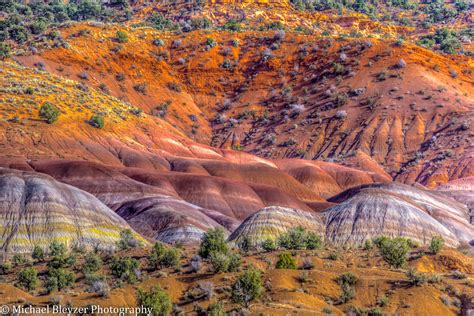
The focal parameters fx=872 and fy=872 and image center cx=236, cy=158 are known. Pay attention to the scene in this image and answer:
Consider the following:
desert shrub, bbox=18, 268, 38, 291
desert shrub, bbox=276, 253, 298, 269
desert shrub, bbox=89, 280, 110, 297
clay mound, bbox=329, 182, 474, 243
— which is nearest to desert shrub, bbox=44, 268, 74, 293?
desert shrub, bbox=18, 268, 38, 291

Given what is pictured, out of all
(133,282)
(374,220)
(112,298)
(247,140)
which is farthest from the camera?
(247,140)

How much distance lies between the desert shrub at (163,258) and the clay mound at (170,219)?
81.4ft

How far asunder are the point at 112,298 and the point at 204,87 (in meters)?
121

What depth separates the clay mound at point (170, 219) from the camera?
262 feet

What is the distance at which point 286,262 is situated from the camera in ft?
165

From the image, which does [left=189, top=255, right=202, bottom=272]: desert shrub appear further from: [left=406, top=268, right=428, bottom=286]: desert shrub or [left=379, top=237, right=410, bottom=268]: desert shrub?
[left=379, top=237, right=410, bottom=268]: desert shrub

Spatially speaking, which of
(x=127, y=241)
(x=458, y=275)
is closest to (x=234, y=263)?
(x=458, y=275)

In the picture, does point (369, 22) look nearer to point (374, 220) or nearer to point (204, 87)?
point (204, 87)

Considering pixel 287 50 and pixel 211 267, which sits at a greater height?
pixel 211 267

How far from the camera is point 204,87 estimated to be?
162 meters

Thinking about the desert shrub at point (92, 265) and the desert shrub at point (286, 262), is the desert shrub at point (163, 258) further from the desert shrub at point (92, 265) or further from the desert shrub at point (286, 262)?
the desert shrub at point (286, 262)

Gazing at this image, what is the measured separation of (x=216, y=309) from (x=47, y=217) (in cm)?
3636

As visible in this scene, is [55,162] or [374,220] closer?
[374,220]

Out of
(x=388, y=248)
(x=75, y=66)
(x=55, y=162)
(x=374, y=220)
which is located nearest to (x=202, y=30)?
(x=75, y=66)
